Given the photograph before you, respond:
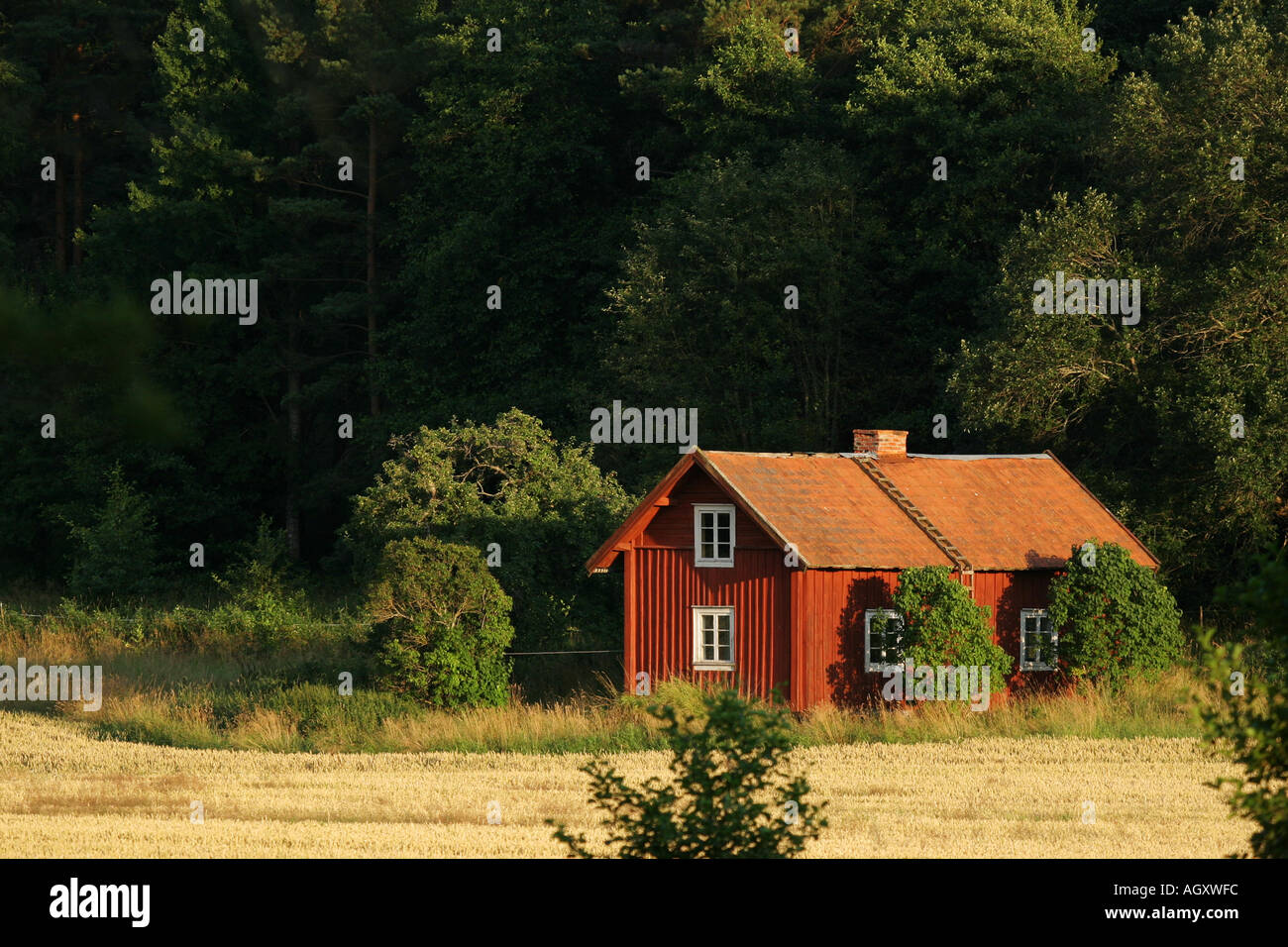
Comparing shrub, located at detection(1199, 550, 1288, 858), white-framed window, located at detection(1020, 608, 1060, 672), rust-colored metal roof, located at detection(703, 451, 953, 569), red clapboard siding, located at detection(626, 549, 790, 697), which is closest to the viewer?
shrub, located at detection(1199, 550, 1288, 858)

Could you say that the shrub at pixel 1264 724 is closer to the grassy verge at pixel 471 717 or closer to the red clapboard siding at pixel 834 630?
the grassy verge at pixel 471 717

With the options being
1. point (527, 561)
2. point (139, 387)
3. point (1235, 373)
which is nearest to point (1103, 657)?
point (1235, 373)

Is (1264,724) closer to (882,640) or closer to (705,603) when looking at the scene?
(882,640)

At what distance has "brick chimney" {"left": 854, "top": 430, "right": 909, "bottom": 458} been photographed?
3247 centimetres

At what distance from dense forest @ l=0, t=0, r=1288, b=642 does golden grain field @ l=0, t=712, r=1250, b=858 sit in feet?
33.0

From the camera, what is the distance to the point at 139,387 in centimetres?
5319

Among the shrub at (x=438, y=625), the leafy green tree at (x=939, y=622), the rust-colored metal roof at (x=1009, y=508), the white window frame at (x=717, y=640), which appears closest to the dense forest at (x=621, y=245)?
the rust-colored metal roof at (x=1009, y=508)

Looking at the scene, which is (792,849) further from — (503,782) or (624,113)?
(624,113)

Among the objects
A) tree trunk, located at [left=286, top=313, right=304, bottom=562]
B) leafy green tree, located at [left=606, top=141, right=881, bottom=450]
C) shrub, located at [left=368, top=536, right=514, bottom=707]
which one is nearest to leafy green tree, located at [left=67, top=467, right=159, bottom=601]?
tree trunk, located at [left=286, top=313, right=304, bottom=562]

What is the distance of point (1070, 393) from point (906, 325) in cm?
835

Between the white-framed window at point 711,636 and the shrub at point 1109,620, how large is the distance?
5.53 m

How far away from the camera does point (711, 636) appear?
96.7ft

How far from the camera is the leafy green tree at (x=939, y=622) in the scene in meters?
27.9

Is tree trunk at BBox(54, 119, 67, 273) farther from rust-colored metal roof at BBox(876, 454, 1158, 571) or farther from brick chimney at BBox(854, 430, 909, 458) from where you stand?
rust-colored metal roof at BBox(876, 454, 1158, 571)
